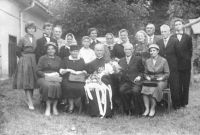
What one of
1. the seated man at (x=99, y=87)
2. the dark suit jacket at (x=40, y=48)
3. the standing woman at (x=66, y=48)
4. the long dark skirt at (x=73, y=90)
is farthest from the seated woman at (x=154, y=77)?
the dark suit jacket at (x=40, y=48)

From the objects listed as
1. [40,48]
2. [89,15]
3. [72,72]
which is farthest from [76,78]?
[89,15]

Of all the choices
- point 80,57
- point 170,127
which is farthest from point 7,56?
point 170,127

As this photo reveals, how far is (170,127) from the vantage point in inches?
198

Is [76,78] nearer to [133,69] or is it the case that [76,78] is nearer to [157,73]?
[133,69]

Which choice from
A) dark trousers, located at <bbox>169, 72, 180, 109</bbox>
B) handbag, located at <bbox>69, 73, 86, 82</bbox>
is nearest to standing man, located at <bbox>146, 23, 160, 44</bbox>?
dark trousers, located at <bbox>169, 72, 180, 109</bbox>

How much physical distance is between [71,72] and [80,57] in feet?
1.60

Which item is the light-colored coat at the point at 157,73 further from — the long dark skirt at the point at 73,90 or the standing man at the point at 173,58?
the long dark skirt at the point at 73,90

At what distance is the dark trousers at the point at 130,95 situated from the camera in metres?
6.02

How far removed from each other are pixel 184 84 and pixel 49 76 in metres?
2.99

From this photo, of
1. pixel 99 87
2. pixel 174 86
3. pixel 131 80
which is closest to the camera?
pixel 99 87

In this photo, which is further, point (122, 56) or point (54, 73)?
point (122, 56)

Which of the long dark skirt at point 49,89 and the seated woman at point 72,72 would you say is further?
the seated woman at point 72,72

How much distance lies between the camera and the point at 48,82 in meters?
6.03

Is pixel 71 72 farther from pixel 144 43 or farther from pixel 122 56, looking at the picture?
pixel 144 43
